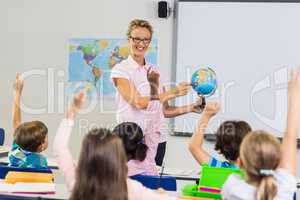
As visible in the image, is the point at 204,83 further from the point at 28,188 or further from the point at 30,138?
the point at 28,188

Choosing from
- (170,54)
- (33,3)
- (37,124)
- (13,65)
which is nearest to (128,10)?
(170,54)

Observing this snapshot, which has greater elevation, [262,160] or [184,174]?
[262,160]

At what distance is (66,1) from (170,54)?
1411 millimetres

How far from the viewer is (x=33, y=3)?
5.97 meters

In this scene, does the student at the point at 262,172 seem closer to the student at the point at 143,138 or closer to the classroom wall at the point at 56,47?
the student at the point at 143,138

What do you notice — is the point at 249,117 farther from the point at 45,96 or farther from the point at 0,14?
the point at 0,14

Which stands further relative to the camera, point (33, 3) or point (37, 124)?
point (33, 3)

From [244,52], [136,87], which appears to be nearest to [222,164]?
[136,87]

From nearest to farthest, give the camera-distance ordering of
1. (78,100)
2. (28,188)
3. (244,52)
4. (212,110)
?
(78,100) → (28,188) → (212,110) → (244,52)

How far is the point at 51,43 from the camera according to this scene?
594cm

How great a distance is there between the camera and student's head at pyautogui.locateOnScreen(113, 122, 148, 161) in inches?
111

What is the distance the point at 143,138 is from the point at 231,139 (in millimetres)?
801

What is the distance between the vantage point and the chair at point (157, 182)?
2756 mm

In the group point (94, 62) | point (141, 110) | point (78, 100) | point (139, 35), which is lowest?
point (141, 110)
